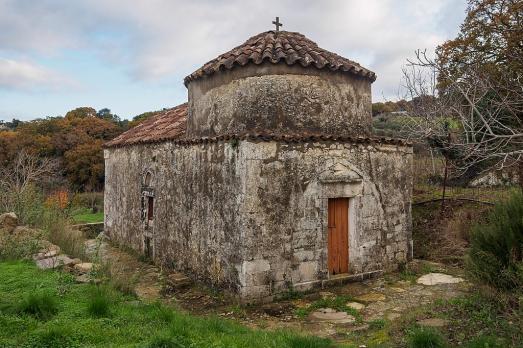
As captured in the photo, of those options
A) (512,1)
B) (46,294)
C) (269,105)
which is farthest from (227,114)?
(512,1)

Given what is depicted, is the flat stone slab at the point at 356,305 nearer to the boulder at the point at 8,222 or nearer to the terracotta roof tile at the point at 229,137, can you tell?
the terracotta roof tile at the point at 229,137

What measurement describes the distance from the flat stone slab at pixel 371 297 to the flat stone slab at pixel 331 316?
81 cm

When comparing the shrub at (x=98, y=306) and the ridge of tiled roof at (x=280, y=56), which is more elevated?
the ridge of tiled roof at (x=280, y=56)

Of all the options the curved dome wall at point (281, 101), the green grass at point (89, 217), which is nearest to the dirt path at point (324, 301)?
the curved dome wall at point (281, 101)

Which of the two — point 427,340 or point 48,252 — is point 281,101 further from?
point 48,252

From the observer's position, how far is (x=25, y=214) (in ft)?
33.9

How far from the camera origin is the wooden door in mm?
8312

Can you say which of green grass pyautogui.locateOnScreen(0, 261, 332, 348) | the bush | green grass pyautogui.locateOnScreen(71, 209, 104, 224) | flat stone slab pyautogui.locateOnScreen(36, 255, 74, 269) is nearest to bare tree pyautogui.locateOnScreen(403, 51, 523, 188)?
the bush

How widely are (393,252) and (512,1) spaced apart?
1041cm

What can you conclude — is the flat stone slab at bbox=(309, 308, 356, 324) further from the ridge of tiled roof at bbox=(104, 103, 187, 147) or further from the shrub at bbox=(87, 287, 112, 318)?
the ridge of tiled roof at bbox=(104, 103, 187, 147)

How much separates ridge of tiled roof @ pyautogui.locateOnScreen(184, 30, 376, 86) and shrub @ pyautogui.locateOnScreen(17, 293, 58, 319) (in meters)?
5.17

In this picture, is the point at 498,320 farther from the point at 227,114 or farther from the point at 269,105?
the point at 227,114

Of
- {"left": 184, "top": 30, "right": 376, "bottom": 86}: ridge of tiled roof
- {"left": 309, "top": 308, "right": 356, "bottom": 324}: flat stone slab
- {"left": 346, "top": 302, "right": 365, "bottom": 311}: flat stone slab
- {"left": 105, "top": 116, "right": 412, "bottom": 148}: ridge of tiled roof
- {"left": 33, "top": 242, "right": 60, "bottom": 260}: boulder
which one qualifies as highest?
{"left": 184, "top": 30, "right": 376, "bottom": 86}: ridge of tiled roof

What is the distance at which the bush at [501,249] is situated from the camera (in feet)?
16.6
